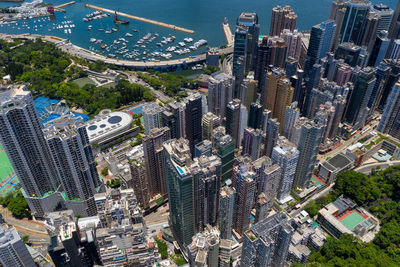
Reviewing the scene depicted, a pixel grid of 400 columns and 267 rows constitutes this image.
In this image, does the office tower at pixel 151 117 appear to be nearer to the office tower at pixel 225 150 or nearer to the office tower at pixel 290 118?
the office tower at pixel 225 150

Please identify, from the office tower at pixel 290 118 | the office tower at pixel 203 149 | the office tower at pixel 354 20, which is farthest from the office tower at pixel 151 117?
the office tower at pixel 354 20

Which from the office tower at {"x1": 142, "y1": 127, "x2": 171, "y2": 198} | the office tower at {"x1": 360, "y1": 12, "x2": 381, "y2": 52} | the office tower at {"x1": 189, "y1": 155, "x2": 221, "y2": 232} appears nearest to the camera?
the office tower at {"x1": 189, "y1": 155, "x2": 221, "y2": 232}

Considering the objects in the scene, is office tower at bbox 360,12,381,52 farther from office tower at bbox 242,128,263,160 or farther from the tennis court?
the tennis court

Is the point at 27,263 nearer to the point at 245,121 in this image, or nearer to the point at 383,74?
the point at 245,121

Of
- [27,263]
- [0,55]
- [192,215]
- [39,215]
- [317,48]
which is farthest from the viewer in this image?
[0,55]

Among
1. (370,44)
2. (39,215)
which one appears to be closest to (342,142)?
(370,44)

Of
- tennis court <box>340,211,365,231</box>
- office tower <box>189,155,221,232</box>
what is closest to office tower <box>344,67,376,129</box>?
tennis court <box>340,211,365,231</box>

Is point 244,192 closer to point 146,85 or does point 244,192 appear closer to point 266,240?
point 266,240
